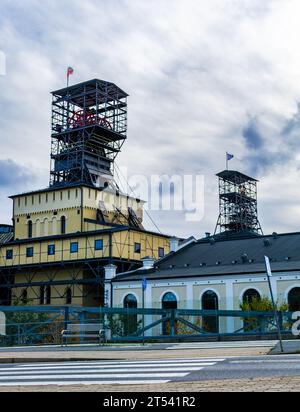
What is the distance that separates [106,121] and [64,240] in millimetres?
16256

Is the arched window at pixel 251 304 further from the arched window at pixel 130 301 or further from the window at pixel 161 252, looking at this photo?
the window at pixel 161 252

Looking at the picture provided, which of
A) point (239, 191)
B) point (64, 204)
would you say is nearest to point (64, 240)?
point (64, 204)

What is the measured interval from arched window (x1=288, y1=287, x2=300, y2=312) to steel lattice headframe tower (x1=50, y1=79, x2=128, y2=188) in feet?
98.2

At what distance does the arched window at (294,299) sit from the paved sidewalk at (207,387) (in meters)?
31.9

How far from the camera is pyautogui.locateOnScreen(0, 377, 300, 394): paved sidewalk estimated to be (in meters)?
8.67

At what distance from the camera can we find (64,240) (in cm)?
6019

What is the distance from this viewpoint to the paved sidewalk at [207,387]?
8672 millimetres

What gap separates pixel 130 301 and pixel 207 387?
40.4 meters

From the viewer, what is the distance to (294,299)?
41.2 m

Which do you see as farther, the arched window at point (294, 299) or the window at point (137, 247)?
the window at point (137, 247)

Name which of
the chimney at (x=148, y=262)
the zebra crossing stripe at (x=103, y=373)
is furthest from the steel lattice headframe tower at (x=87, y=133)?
the zebra crossing stripe at (x=103, y=373)

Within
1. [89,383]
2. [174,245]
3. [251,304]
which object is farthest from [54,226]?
[89,383]

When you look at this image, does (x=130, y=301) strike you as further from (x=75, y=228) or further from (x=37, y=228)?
(x=37, y=228)
